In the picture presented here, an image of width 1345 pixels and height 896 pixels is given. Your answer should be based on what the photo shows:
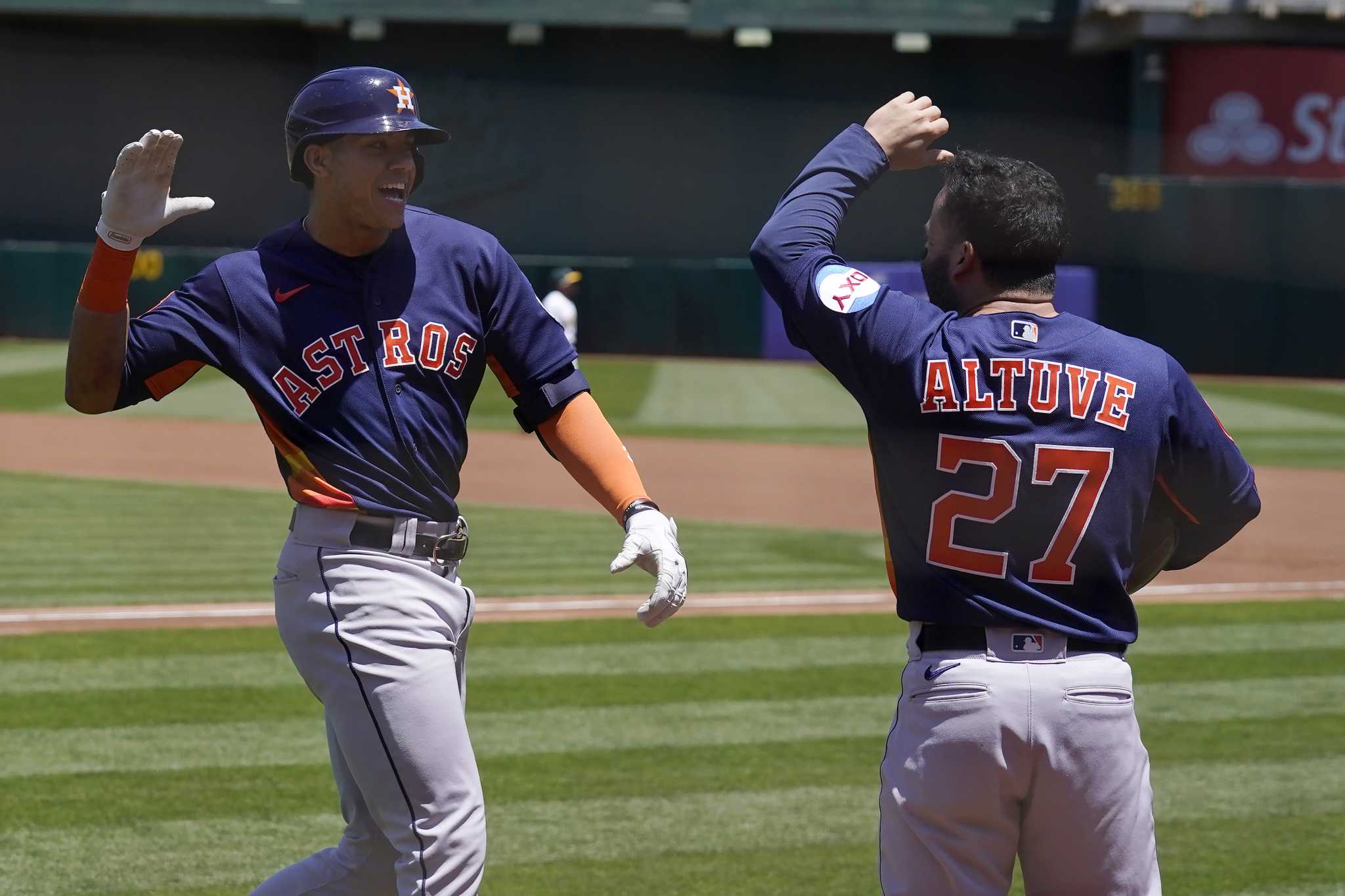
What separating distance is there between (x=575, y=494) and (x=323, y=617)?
11193 millimetres

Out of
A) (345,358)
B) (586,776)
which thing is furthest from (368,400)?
(586,776)

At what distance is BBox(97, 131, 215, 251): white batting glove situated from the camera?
3322 millimetres

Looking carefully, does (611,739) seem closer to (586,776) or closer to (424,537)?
(586,776)

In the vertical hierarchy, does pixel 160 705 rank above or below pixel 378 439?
below

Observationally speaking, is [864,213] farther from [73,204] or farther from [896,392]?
[896,392]

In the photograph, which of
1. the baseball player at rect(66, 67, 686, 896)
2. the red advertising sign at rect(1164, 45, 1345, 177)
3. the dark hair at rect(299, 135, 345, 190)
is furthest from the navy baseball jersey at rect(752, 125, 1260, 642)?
the red advertising sign at rect(1164, 45, 1345, 177)

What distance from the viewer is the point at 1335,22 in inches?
1112

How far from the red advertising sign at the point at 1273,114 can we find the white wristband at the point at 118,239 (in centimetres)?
2707

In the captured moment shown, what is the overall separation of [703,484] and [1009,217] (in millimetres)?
12271

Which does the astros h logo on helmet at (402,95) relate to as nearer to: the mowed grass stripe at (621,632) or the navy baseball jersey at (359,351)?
the navy baseball jersey at (359,351)

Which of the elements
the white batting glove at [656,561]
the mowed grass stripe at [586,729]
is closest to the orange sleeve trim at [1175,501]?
the white batting glove at [656,561]

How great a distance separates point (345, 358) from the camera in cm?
339

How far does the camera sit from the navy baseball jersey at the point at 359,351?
338 cm

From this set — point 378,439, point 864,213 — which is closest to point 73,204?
point 864,213
